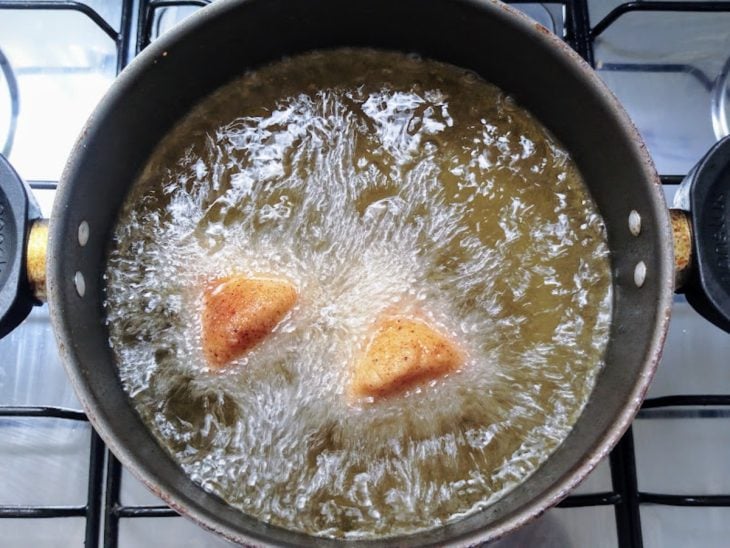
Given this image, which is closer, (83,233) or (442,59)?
(83,233)

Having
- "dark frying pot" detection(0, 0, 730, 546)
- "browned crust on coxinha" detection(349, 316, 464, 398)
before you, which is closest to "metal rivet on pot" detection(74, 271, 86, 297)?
"dark frying pot" detection(0, 0, 730, 546)

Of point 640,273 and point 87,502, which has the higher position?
point 640,273

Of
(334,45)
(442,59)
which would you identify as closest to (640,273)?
(442,59)

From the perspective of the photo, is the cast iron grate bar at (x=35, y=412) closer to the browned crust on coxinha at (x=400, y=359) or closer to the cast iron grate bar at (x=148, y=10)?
the browned crust on coxinha at (x=400, y=359)

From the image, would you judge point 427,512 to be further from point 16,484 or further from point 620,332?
point 16,484

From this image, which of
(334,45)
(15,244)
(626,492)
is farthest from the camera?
(334,45)

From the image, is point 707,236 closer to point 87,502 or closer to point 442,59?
point 442,59

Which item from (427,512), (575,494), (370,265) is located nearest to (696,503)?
(575,494)

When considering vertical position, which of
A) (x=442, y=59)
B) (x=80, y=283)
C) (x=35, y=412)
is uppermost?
(x=442, y=59)
